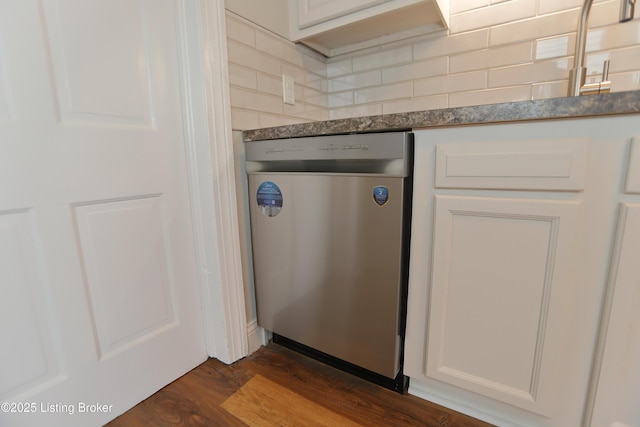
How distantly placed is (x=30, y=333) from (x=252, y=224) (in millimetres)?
671

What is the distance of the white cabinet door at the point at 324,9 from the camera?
1.13 metres

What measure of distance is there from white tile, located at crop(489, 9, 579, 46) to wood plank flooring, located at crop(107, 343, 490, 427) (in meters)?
1.35

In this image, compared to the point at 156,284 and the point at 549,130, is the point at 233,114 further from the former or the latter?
the point at 549,130

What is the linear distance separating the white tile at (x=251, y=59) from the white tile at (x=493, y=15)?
771 mm

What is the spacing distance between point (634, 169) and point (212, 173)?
3.56 ft

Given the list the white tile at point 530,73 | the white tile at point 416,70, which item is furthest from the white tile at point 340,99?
the white tile at point 530,73

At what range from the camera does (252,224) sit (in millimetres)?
1128

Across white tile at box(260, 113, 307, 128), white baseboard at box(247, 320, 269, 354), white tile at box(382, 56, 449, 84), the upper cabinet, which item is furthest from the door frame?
white tile at box(382, 56, 449, 84)

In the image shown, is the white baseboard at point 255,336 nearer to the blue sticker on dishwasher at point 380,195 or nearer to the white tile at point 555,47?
the blue sticker on dishwasher at point 380,195

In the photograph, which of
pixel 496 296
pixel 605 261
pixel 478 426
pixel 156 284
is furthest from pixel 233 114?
pixel 478 426

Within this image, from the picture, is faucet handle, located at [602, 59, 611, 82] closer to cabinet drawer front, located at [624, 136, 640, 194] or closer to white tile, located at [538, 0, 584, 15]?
white tile, located at [538, 0, 584, 15]

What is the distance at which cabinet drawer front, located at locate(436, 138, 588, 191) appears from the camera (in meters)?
0.61

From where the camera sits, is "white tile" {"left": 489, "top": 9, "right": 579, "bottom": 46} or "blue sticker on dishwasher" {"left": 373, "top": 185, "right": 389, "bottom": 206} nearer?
"blue sticker on dishwasher" {"left": 373, "top": 185, "right": 389, "bottom": 206}

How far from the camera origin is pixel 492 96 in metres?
1.18
